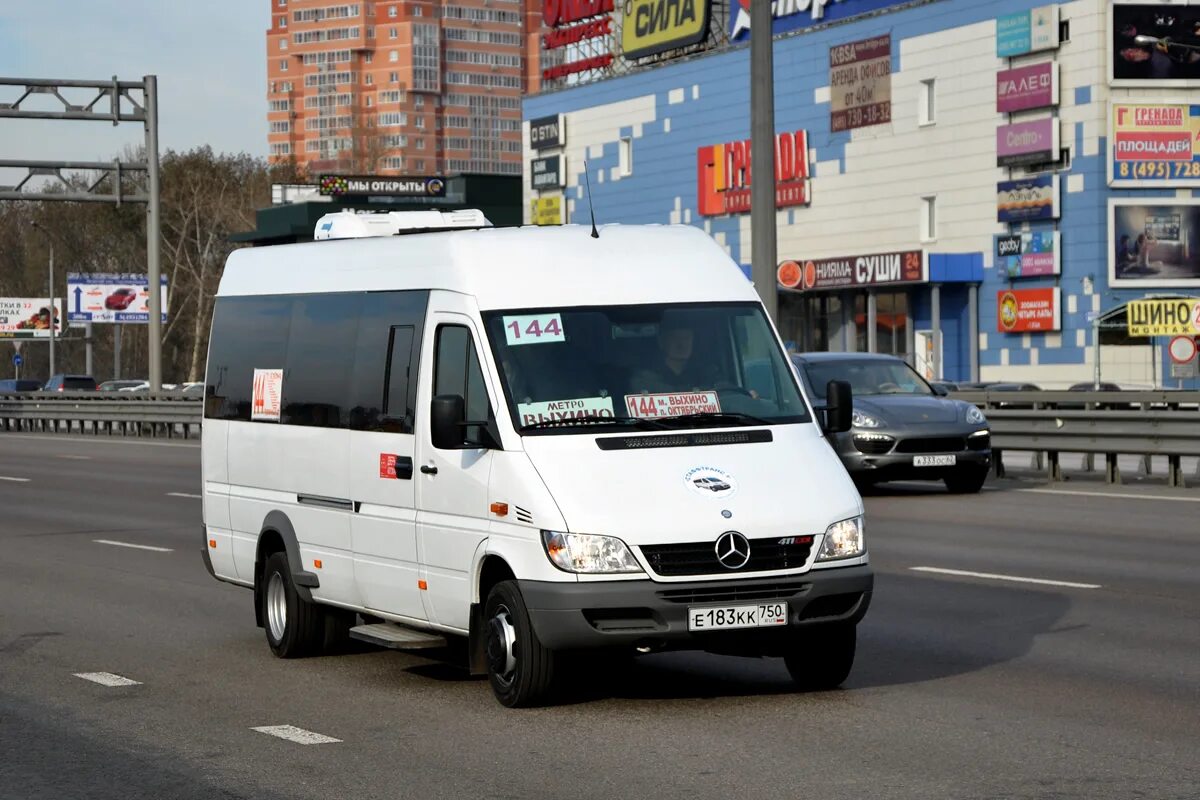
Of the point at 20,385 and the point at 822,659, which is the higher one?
the point at 20,385

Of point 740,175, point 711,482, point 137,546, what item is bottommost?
point 137,546

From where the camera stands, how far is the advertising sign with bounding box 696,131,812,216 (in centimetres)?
7225

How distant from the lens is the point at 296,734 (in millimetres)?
8703

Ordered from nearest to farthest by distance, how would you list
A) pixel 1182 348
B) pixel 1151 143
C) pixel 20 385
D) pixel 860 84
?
pixel 1182 348 < pixel 1151 143 < pixel 860 84 < pixel 20 385

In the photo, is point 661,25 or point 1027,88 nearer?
point 1027,88

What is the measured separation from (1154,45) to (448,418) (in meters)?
52.0

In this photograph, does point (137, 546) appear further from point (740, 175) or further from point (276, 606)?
point (740, 175)

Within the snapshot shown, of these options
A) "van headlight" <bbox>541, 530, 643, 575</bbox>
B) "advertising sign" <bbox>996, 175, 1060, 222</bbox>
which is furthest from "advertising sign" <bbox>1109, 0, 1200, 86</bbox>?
"van headlight" <bbox>541, 530, 643, 575</bbox>

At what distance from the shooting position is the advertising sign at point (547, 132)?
87000 millimetres

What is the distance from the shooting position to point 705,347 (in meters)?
9.67

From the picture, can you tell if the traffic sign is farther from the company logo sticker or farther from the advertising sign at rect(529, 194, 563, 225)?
the advertising sign at rect(529, 194, 563, 225)

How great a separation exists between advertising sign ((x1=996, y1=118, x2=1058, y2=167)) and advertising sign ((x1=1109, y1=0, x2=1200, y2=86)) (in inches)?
107

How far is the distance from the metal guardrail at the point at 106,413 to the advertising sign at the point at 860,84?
2696 cm

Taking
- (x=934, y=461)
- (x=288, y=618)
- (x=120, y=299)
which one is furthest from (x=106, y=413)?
(x=288, y=618)
